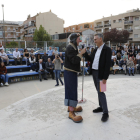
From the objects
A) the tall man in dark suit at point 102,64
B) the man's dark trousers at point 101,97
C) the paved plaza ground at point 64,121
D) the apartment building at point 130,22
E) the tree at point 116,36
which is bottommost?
the paved plaza ground at point 64,121

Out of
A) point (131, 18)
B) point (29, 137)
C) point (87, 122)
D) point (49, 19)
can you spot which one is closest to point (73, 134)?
A: point (87, 122)

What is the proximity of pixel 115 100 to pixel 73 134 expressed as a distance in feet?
6.43

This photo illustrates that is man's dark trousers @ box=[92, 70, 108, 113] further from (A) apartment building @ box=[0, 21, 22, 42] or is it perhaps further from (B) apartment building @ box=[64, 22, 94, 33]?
(A) apartment building @ box=[0, 21, 22, 42]

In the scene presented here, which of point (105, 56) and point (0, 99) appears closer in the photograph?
point (105, 56)

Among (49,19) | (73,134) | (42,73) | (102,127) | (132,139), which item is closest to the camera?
(132,139)

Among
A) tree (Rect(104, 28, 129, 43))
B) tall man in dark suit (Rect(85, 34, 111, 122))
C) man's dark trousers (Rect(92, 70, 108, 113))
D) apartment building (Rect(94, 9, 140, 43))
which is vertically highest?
apartment building (Rect(94, 9, 140, 43))

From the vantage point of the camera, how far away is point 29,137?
96.3 inches

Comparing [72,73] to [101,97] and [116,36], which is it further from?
[116,36]

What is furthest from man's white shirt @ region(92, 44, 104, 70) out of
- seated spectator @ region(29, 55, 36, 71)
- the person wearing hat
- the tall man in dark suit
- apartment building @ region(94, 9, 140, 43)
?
apartment building @ region(94, 9, 140, 43)

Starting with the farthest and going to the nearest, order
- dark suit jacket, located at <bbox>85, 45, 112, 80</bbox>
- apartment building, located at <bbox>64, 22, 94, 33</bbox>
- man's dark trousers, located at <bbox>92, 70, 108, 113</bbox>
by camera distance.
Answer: apartment building, located at <bbox>64, 22, 94, 33</bbox>, man's dark trousers, located at <bbox>92, 70, 108, 113</bbox>, dark suit jacket, located at <bbox>85, 45, 112, 80</bbox>

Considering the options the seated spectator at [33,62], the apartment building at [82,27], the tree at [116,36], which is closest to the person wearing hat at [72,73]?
the seated spectator at [33,62]

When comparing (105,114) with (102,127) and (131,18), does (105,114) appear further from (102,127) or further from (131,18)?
(131,18)

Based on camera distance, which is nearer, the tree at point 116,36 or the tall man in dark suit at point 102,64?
the tall man in dark suit at point 102,64

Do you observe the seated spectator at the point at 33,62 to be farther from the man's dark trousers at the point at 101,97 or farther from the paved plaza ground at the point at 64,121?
the man's dark trousers at the point at 101,97
